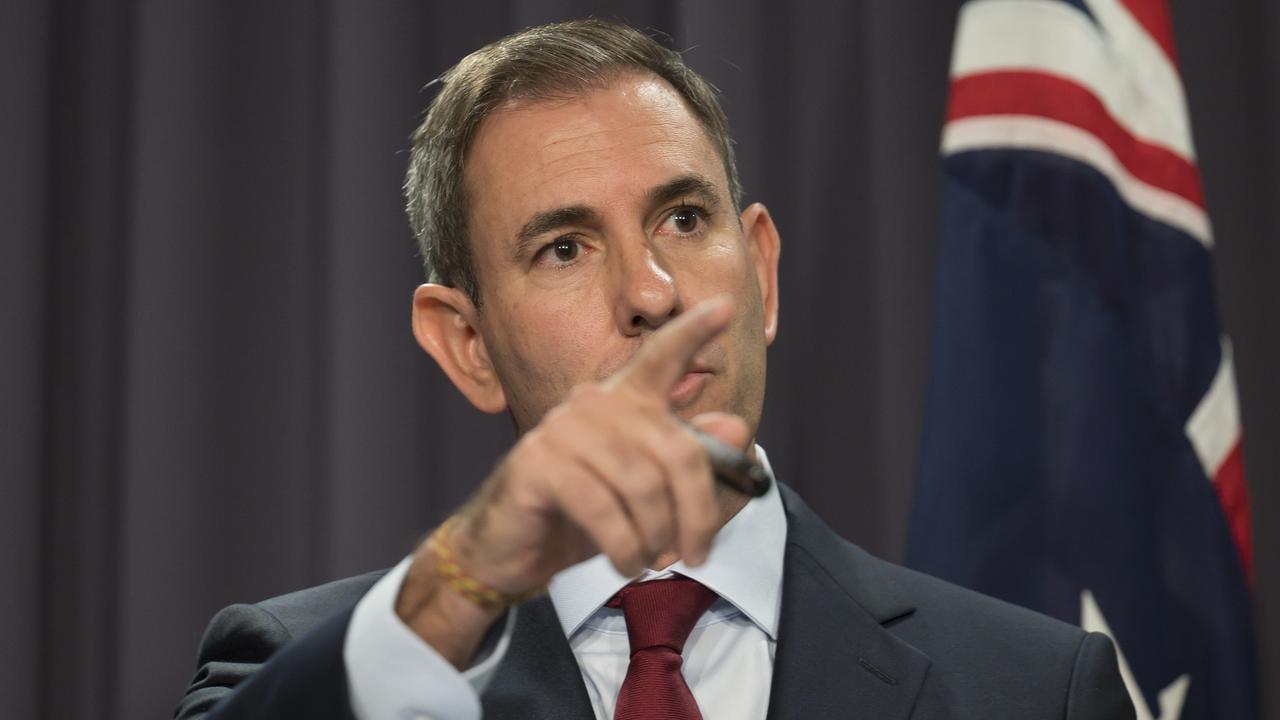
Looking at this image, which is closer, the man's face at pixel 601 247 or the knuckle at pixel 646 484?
the knuckle at pixel 646 484

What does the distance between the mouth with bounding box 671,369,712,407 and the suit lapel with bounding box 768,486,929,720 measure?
26 centimetres

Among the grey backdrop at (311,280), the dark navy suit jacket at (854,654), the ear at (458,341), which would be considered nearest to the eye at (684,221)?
the ear at (458,341)

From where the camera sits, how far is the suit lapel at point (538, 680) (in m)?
1.38

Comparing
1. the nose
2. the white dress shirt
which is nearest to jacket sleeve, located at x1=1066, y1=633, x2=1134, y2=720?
the white dress shirt

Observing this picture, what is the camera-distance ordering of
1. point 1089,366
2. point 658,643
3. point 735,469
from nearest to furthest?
point 735,469, point 658,643, point 1089,366

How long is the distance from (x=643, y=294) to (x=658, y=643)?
1.23 feet

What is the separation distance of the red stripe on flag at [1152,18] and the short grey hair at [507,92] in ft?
2.61

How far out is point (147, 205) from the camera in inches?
96.6

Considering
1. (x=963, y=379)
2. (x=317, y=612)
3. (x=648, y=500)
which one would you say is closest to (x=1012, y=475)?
(x=963, y=379)

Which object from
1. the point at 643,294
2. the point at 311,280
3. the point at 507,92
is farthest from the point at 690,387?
the point at 311,280

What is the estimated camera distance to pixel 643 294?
1.41 m

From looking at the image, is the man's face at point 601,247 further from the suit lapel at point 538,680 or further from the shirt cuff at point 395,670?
the shirt cuff at point 395,670

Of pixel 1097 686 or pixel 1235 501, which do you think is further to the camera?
pixel 1235 501

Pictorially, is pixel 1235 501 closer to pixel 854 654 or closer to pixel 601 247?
pixel 854 654
